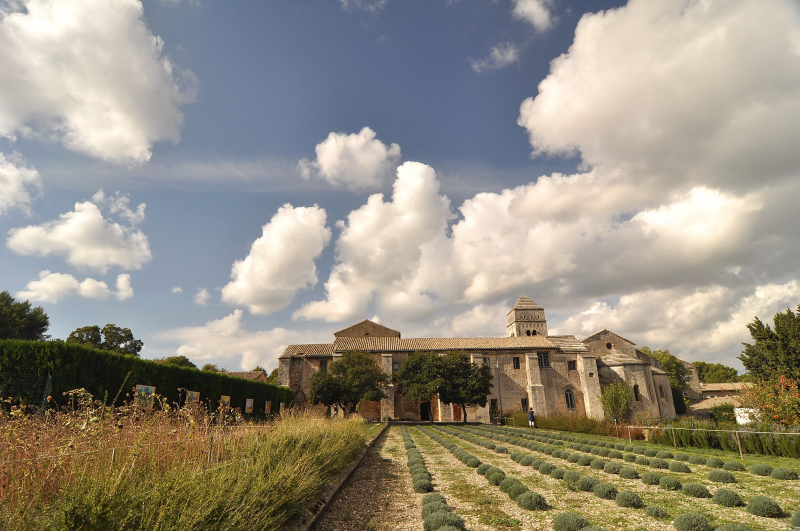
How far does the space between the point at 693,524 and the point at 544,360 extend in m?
38.5

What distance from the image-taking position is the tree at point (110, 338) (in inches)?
1571

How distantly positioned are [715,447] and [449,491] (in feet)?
41.2

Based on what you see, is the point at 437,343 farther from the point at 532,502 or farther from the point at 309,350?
the point at 532,502

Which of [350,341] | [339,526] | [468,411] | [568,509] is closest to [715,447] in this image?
[568,509]

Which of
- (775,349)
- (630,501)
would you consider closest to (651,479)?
(630,501)

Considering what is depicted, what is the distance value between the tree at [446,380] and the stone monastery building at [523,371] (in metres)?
3.70

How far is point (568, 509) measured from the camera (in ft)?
19.4

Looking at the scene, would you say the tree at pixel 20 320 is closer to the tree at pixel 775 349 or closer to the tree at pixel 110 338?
the tree at pixel 110 338

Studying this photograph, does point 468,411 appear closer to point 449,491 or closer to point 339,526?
point 449,491

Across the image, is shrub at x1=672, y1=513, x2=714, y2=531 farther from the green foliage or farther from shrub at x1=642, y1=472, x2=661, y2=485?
the green foliage

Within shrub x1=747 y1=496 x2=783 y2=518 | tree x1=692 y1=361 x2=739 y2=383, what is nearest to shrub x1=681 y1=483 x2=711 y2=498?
shrub x1=747 y1=496 x2=783 y2=518

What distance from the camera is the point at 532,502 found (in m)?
5.92

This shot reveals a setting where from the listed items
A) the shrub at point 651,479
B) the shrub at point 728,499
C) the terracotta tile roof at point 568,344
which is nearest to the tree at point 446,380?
the terracotta tile roof at point 568,344

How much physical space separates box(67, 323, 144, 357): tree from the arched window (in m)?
44.7
